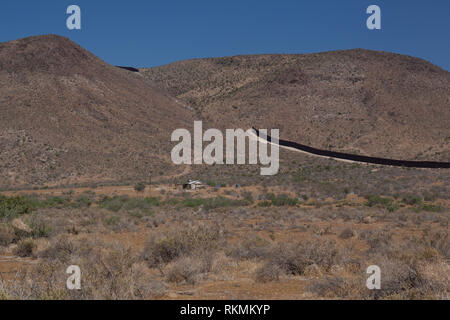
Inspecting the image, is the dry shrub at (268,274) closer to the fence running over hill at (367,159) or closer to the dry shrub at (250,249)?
the dry shrub at (250,249)

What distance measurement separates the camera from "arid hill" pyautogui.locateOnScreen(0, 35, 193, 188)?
179 feet

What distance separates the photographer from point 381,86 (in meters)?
95.1

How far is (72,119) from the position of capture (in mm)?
65312

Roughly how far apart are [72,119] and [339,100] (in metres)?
53.5

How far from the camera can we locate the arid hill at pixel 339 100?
79188mm

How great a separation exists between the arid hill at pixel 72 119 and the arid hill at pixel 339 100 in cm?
1560

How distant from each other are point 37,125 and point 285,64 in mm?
67577

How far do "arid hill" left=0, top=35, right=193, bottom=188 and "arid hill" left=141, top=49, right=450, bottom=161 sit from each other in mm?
15595

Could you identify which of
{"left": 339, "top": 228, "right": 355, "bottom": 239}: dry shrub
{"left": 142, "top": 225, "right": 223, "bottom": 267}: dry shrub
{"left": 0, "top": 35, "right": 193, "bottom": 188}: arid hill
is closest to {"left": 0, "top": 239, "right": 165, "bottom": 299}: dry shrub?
{"left": 142, "top": 225, "right": 223, "bottom": 267}: dry shrub

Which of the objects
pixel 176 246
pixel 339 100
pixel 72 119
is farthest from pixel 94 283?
pixel 339 100

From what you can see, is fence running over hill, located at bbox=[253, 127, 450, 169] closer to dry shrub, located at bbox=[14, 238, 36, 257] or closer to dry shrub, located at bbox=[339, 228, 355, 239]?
dry shrub, located at bbox=[339, 228, 355, 239]

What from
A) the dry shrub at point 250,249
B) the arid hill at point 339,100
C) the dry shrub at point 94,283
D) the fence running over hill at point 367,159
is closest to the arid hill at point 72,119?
the arid hill at point 339,100
